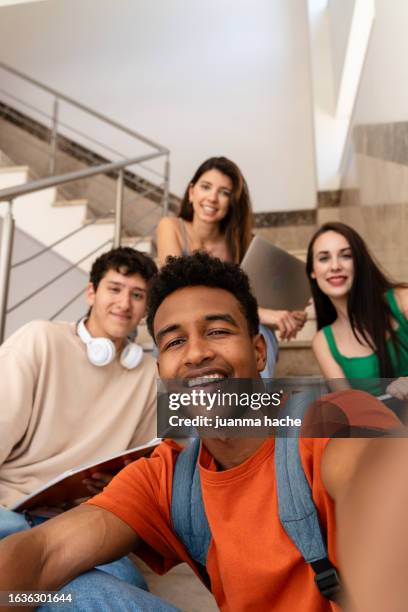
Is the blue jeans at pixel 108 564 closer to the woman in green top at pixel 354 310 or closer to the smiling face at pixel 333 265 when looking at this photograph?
the woman in green top at pixel 354 310

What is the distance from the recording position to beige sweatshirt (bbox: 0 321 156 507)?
107 cm

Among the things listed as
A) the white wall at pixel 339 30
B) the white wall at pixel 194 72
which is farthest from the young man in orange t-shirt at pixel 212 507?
the white wall at pixel 194 72

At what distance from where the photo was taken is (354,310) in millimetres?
1360

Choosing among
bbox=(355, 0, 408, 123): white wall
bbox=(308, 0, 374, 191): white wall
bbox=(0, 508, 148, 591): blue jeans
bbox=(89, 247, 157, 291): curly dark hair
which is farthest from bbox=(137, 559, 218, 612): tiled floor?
bbox=(308, 0, 374, 191): white wall

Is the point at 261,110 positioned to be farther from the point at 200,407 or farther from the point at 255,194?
the point at 200,407

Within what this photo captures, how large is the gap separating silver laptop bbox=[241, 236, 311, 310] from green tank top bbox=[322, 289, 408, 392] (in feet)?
0.82

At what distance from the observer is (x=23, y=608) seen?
0.55 meters

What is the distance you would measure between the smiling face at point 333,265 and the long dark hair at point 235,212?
0.30 m

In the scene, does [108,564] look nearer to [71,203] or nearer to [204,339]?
[204,339]

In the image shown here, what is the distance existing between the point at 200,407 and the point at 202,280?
22 centimetres

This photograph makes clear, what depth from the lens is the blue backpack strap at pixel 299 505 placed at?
0.48 meters

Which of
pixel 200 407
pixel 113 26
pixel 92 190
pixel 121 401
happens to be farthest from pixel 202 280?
pixel 113 26

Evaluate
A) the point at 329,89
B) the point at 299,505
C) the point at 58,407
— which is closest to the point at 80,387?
the point at 58,407

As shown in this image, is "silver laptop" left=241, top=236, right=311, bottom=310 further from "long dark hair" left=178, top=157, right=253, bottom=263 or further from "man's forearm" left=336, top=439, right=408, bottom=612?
"man's forearm" left=336, top=439, right=408, bottom=612
